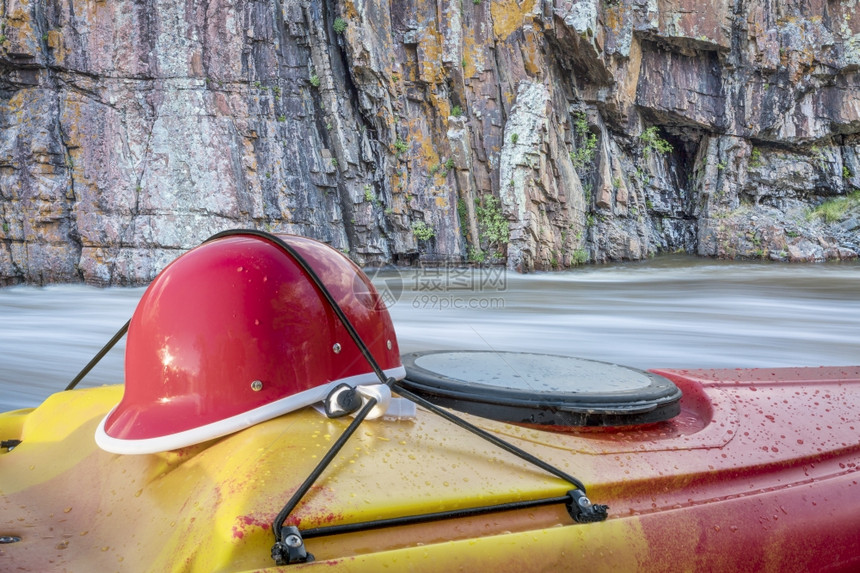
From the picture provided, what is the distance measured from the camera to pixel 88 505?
3.09 ft

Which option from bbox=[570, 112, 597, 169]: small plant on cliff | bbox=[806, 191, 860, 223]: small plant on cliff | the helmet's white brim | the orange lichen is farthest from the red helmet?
bbox=[806, 191, 860, 223]: small plant on cliff

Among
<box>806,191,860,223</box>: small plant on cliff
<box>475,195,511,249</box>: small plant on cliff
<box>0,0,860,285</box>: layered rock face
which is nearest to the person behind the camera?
<box>0,0,860,285</box>: layered rock face

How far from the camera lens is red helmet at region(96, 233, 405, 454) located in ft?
2.88

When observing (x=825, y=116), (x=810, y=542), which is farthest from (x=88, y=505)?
(x=825, y=116)

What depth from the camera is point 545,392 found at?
3.55ft

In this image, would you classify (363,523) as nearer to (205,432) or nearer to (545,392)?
(205,432)

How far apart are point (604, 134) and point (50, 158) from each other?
447 inches

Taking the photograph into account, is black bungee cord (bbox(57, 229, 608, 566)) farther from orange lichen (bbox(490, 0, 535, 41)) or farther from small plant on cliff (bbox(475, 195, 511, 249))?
orange lichen (bbox(490, 0, 535, 41))

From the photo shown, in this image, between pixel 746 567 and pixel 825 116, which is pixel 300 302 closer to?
pixel 746 567

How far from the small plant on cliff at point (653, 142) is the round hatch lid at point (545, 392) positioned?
14.5m

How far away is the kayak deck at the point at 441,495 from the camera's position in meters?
0.73

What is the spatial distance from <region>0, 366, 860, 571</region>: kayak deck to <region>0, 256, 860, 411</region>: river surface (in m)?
0.45

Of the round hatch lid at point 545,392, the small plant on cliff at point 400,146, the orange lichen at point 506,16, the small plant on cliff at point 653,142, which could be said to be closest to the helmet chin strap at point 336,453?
the round hatch lid at point 545,392

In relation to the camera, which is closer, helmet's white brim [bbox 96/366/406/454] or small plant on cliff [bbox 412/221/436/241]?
helmet's white brim [bbox 96/366/406/454]
